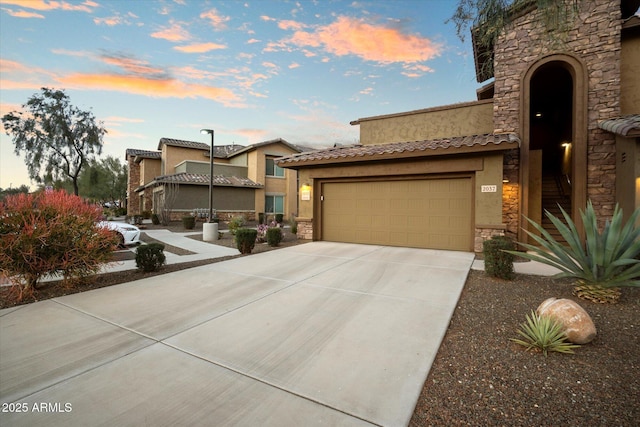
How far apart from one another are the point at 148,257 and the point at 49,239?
190cm

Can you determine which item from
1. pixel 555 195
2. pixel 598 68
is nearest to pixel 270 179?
pixel 555 195

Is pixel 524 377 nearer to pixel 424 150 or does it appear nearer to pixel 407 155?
pixel 424 150

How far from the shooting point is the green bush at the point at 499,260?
5715 mm

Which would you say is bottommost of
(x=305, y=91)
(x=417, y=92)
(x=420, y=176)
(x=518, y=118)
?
(x=420, y=176)

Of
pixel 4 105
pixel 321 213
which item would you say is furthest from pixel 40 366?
pixel 4 105

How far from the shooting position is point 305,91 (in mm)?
15422

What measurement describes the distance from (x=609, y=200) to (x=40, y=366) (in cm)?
1278

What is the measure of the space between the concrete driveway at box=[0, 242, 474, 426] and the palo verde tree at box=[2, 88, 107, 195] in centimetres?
3032

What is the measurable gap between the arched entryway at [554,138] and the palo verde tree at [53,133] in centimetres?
3508

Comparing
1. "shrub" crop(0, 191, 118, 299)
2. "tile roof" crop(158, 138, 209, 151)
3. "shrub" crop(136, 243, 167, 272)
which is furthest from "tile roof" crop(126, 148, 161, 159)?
"shrub" crop(0, 191, 118, 299)

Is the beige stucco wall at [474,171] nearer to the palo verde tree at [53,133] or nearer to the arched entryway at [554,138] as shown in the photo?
the arched entryway at [554,138]

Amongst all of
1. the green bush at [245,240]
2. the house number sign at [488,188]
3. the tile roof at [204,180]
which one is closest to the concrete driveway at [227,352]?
the green bush at [245,240]

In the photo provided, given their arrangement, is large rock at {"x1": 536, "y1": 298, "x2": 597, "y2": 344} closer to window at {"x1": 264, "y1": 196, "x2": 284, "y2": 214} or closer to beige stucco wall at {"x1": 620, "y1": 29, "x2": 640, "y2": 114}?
beige stucco wall at {"x1": 620, "y1": 29, "x2": 640, "y2": 114}

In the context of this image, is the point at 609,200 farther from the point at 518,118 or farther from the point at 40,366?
the point at 40,366
